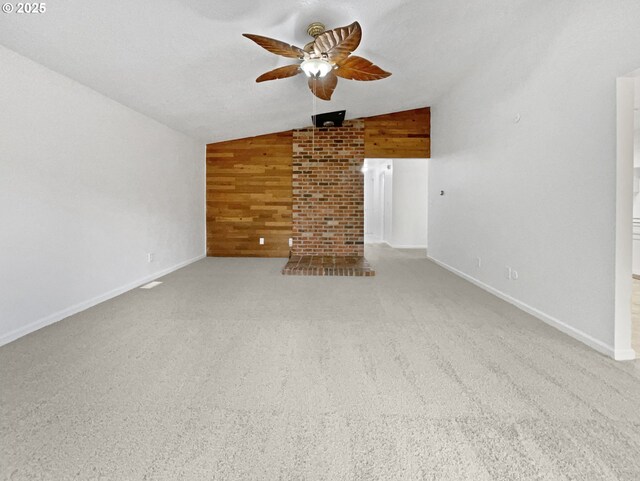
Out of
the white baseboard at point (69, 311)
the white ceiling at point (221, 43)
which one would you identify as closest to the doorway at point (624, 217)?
the white ceiling at point (221, 43)

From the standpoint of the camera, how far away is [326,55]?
2.48 m

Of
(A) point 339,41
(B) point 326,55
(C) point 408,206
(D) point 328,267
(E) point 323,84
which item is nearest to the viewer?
(A) point 339,41

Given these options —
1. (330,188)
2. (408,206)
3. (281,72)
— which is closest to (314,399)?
(281,72)

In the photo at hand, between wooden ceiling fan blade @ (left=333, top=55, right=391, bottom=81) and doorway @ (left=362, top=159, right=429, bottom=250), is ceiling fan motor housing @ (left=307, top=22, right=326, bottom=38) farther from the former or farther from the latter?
doorway @ (left=362, top=159, right=429, bottom=250)

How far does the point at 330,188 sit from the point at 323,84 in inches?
111

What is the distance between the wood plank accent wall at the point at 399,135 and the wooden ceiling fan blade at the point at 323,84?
2641 mm

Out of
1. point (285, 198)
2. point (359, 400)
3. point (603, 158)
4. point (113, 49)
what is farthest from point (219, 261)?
point (603, 158)

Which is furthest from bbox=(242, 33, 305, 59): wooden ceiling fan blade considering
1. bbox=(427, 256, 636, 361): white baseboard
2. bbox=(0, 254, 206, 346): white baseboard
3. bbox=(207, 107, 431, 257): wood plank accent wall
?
bbox=(207, 107, 431, 257): wood plank accent wall

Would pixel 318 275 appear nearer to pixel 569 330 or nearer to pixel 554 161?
pixel 569 330

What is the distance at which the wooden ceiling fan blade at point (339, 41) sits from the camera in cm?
212

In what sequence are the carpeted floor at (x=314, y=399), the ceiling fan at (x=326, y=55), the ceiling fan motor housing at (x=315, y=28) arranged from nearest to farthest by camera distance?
the carpeted floor at (x=314, y=399) → the ceiling fan at (x=326, y=55) → the ceiling fan motor housing at (x=315, y=28)

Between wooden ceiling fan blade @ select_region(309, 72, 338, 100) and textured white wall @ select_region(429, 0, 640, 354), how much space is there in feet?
5.69

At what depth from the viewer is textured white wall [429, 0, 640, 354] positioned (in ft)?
6.60

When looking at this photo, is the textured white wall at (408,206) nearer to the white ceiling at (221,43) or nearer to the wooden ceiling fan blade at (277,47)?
the white ceiling at (221,43)
